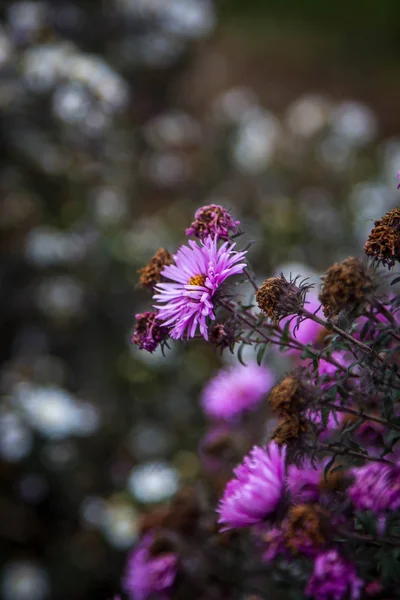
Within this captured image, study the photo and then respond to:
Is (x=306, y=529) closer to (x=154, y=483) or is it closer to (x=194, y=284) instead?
(x=194, y=284)

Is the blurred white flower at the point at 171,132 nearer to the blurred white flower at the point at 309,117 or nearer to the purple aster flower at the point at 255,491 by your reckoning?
the blurred white flower at the point at 309,117

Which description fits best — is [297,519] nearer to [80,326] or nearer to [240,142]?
[80,326]

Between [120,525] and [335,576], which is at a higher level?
[120,525]

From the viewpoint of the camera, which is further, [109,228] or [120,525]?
[109,228]

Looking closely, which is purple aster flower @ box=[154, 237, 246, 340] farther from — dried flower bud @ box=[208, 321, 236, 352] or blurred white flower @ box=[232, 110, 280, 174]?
blurred white flower @ box=[232, 110, 280, 174]

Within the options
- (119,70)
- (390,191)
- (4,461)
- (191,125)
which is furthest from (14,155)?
(390,191)

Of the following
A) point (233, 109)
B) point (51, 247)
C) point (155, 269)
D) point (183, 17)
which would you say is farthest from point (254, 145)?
point (155, 269)
